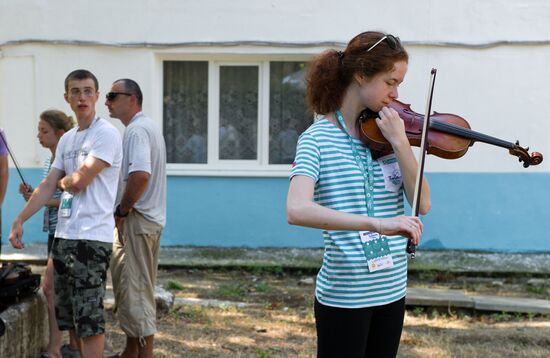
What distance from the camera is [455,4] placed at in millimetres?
8789

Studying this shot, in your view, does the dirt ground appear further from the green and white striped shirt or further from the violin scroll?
the green and white striped shirt

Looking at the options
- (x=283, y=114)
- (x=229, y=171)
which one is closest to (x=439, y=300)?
(x=229, y=171)

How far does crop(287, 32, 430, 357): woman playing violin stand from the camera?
254 cm

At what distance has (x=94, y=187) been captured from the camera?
418 cm

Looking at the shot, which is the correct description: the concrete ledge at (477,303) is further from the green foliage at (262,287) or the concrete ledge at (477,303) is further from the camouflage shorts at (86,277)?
the camouflage shorts at (86,277)

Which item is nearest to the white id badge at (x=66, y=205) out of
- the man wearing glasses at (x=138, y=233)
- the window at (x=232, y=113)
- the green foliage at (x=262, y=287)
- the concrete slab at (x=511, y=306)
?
the man wearing glasses at (x=138, y=233)

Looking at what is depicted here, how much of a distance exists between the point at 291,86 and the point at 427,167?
1.95m

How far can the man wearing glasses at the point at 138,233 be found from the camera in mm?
4617

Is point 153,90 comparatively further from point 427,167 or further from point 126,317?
point 126,317

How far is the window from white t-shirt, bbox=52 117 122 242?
4880mm

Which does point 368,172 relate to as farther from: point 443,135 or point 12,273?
point 12,273

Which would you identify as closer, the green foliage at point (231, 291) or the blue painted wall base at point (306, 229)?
the green foliage at point (231, 291)

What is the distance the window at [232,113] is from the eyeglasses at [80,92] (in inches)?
189

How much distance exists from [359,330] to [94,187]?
2131 millimetres
